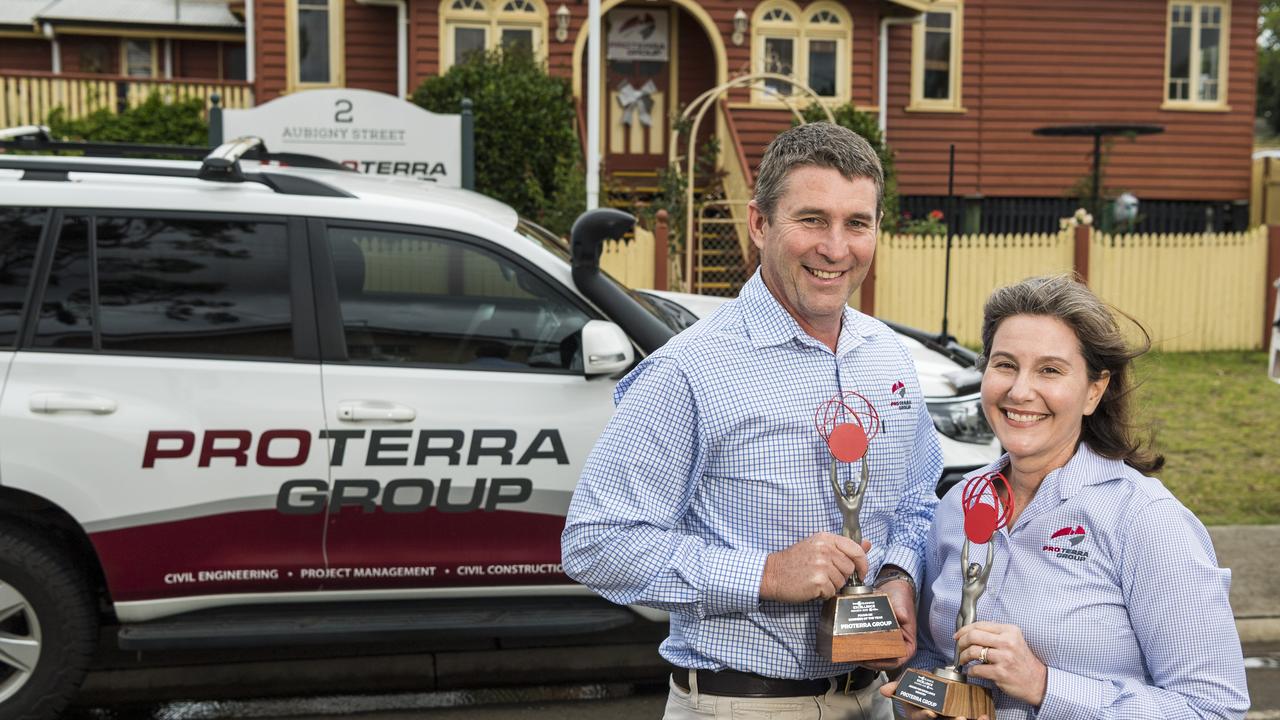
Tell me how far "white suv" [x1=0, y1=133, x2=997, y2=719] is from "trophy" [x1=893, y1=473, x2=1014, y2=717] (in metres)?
2.35

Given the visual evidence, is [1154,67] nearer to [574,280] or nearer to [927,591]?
[574,280]

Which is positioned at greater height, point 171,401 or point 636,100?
point 636,100

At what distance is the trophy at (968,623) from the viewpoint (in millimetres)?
2016

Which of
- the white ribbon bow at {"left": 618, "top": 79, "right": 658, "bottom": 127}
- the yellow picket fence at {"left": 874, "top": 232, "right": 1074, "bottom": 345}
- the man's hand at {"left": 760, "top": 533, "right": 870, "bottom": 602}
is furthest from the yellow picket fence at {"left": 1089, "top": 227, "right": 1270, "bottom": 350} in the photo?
the man's hand at {"left": 760, "top": 533, "right": 870, "bottom": 602}

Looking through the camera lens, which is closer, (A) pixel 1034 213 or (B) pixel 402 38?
(B) pixel 402 38

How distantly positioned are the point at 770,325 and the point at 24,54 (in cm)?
2400

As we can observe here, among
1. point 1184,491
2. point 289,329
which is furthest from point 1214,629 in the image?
point 1184,491

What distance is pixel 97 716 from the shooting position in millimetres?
4918

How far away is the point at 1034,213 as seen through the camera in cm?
2103

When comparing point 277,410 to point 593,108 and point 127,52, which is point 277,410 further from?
point 127,52

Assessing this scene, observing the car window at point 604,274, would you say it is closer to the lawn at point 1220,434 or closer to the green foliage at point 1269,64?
the lawn at point 1220,434

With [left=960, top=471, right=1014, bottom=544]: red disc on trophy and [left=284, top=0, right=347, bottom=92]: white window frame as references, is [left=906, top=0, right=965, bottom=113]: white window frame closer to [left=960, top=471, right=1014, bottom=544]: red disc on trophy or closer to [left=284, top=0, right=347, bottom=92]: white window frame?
[left=284, top=0, right=347, bottom=92]: white window frame

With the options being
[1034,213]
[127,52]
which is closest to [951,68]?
[1034,213]

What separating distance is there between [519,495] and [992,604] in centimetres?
258
